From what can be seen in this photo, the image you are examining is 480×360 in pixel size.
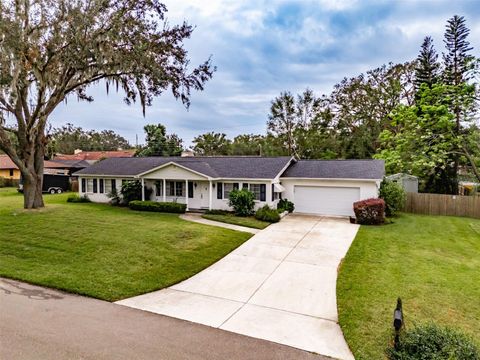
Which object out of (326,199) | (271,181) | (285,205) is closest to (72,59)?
(271,181)

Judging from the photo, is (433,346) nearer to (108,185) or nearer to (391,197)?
(391,197)

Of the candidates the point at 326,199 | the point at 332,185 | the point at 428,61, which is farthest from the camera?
the point at 428,61

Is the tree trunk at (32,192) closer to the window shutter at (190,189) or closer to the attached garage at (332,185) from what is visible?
the window shutter at (190,189)

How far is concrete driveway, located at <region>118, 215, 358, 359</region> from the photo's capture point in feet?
18.5

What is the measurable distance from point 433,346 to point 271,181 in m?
13.0

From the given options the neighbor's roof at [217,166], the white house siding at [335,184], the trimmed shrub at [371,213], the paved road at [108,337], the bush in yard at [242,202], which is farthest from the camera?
the neighbor's roof at [217,166]

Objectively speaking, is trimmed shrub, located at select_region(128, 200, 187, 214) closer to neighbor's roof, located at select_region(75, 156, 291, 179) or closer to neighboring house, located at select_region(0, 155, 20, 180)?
neighbor's roof, located at select_region(75, 156, 291, 179)

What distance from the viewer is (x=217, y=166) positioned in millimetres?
20406

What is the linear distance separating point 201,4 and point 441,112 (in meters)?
11.0

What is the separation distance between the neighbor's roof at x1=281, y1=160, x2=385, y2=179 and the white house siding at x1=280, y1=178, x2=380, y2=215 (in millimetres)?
246

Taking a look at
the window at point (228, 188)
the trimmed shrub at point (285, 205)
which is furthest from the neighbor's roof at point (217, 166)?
the trimmed shrub at point (285, 205)

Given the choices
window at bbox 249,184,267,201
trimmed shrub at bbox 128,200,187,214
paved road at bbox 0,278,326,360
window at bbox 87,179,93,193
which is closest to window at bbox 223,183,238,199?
window at bbox 249,184,267,201

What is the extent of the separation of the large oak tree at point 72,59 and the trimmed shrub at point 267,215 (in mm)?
6949

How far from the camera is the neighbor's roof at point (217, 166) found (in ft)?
60.1
